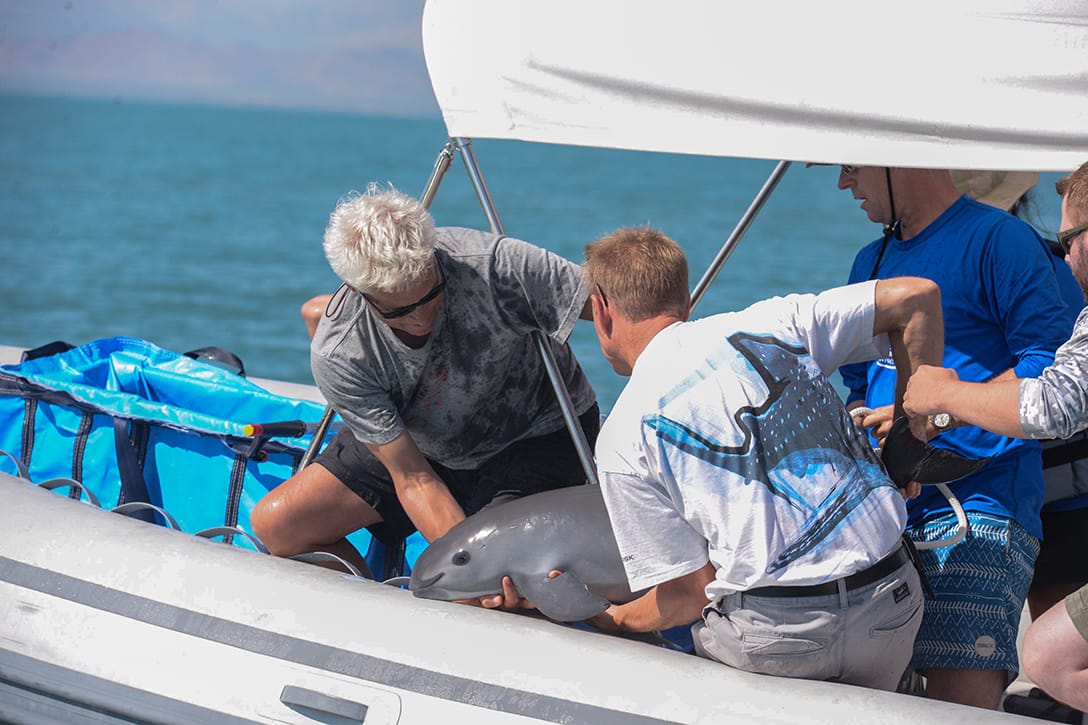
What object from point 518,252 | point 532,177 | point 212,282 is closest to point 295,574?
point 518,252

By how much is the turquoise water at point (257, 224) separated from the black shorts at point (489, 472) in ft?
3.66

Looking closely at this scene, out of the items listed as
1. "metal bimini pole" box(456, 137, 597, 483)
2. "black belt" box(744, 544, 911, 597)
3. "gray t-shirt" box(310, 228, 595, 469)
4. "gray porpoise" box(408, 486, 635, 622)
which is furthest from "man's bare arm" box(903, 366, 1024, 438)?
"gray t-shirt" box(310, 228, 595, 469)

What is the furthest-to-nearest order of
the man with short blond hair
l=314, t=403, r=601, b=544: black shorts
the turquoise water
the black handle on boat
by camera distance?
the turquoise water → the black handle on boat → l=314, t=403, r=601, b=544: black shorts → the man with short blond hair

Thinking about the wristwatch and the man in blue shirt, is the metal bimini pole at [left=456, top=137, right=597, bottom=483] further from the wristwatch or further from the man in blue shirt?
the wristwatch

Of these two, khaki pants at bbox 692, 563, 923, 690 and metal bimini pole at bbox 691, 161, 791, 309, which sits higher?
metal bimini pole at bbox 691, 161, 791, 309

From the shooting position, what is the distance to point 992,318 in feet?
7.68

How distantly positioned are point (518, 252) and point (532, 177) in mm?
45307

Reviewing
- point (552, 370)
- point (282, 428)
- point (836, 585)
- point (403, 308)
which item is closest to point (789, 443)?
point (836, 585)

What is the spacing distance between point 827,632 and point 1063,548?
2.71ft

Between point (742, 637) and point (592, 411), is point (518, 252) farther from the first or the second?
point (742, 637)

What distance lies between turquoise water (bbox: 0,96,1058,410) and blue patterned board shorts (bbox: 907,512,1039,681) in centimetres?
117

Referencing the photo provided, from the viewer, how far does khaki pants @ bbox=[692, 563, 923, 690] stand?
6.68ft

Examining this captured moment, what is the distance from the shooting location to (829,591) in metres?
2.02

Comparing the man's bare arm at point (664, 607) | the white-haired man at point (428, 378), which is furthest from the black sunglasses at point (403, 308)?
the man's bare arm at point (664, 607)
